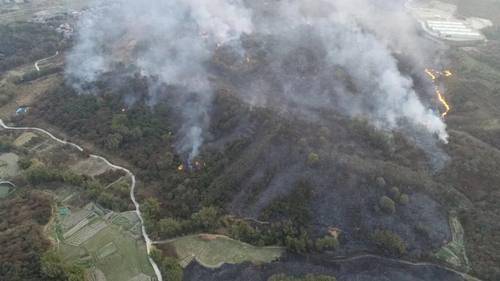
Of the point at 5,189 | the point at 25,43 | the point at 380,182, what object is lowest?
the point at 25,43

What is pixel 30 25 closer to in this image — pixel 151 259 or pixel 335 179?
pixel 151 259

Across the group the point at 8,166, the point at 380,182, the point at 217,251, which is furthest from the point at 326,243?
the point at 8,166

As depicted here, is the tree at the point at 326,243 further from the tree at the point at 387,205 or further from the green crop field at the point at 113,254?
the green crop field at the point at 113,254

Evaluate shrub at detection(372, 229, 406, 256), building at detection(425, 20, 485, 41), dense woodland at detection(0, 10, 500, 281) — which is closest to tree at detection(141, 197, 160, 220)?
dense woodland at detection(0, 10, 500, 281)

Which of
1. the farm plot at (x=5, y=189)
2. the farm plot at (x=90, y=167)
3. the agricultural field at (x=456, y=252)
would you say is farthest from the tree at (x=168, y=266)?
the agricultural field at (x=456, y=252)

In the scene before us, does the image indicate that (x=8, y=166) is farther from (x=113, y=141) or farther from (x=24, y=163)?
(x=113, y=141)

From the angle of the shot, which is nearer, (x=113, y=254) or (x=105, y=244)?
(x=113, y=254)

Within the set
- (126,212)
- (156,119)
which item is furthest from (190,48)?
(126,212)
